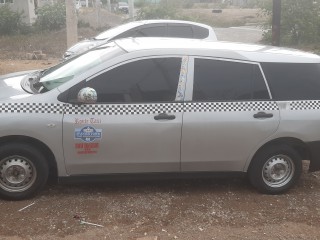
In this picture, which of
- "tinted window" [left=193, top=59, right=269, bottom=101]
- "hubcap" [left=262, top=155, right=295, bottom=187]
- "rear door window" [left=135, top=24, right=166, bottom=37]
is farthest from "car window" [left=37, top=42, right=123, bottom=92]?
"rear door window" [left=135, top=24, right=166, bottom=37]

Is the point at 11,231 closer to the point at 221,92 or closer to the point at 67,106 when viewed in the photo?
the point at 67,106

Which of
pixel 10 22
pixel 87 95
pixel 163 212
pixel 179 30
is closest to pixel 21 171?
pixel 87 95

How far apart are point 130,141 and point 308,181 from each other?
8.07ft

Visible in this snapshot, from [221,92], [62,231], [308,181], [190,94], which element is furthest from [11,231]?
[308,181]

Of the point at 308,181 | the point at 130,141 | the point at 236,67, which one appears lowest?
the point at 308,181

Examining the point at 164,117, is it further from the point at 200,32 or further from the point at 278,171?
the point at 200,32

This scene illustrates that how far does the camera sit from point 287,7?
2059 cm

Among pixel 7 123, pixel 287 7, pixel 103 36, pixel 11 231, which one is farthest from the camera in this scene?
pixel 287 7

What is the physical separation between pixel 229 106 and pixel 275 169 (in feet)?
3.10

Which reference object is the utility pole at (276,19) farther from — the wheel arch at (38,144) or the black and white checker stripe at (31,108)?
the wheel arch at (38,144)

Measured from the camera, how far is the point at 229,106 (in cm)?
464

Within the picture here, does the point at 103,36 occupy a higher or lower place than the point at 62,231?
higher

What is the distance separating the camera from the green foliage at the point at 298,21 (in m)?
20.6

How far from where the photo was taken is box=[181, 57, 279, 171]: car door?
458cm
